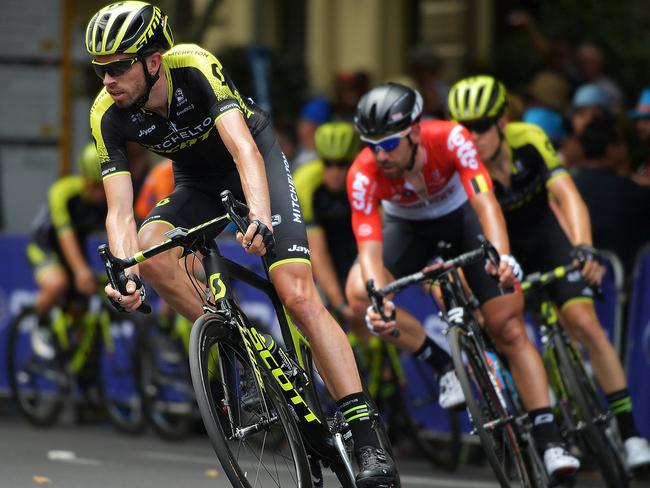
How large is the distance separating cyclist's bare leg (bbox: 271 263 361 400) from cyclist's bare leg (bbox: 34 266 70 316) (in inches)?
237

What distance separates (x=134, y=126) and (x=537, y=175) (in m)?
2.90

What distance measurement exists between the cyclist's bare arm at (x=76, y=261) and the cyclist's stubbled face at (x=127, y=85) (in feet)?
19.0

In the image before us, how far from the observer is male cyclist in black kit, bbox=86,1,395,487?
6832 mm

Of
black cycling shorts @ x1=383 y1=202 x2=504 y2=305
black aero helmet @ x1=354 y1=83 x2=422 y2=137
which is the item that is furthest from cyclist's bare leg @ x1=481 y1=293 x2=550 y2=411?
black aero helmet @ x1=354 y1=83 x2=422 y2=137

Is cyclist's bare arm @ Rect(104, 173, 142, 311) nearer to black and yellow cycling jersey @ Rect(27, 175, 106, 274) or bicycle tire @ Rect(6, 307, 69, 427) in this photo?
black and yellow cycling jersey @ Rect(27, 175, 106, 274)

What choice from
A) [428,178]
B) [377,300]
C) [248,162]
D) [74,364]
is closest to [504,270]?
[377,300]

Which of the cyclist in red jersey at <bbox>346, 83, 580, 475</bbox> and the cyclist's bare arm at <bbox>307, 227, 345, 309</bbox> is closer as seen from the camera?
the cyclist in red jersey at <bbox>346, 83, 580, 475</bbox>

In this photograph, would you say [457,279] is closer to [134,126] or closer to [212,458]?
[134,126]

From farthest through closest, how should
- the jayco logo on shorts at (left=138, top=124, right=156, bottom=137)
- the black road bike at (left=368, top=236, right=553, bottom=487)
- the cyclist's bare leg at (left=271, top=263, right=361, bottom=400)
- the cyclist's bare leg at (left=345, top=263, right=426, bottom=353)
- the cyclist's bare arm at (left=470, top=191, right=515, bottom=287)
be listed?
the cyclist's bare leg at (left=345, top=263, right=426, bottom=353) → the cyclist's bare arm at (left=470, top=191, right=515, bottom=287) → the black road bike at (left=368, top=236, right=553, bottom=487) → the jayco logo on shorts at (left=138, top=124, right=156, bottom=137) → the cyclist's bare leg at (left=271, top=263, right=361, bottom=400)

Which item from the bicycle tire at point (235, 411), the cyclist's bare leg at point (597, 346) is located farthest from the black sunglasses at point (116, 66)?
the cyclist's bare leg at point (597, 346)

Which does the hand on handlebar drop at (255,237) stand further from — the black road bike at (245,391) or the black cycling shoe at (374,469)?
the black cycling shoe at (374,469)

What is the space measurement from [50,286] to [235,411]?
6521 millimetres

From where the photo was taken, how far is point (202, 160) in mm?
7434

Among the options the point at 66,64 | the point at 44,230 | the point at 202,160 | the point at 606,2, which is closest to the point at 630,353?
the point at 202,160
